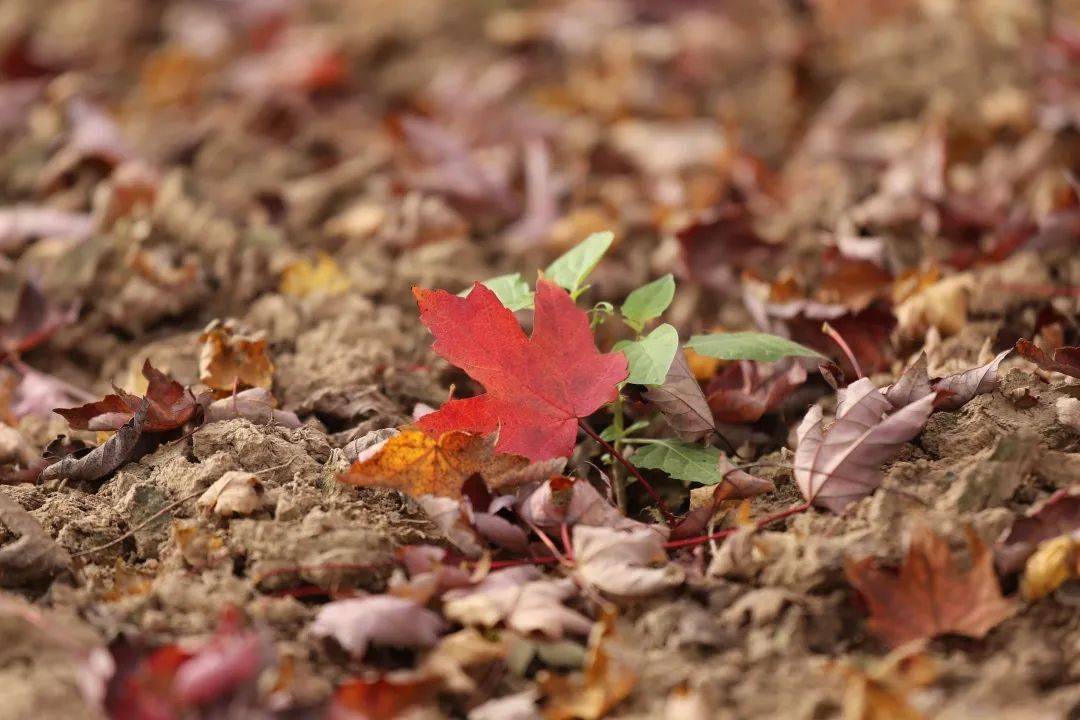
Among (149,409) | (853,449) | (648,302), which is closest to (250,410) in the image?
(149,409)

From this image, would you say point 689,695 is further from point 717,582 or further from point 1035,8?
point 1035,8

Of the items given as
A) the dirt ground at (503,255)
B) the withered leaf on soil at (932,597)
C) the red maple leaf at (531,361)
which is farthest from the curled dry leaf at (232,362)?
the withered leaf on soil at (932,597)

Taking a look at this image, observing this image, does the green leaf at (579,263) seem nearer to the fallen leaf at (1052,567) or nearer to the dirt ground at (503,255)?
the dirt ground at (503,255)

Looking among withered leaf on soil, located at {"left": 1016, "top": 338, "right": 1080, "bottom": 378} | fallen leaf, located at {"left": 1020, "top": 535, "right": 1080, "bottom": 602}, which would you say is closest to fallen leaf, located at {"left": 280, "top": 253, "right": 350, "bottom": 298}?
withered leaf on soil, located at {"left": 1016, "top": 338, "right": 1080, "bottom": 378}

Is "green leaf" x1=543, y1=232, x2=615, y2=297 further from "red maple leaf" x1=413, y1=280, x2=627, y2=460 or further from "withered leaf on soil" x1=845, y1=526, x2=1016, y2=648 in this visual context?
"withered leaf on soil" x1=845, y1=526, x2=1016, y2=648

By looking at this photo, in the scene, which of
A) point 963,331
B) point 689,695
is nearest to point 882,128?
point 963,331
